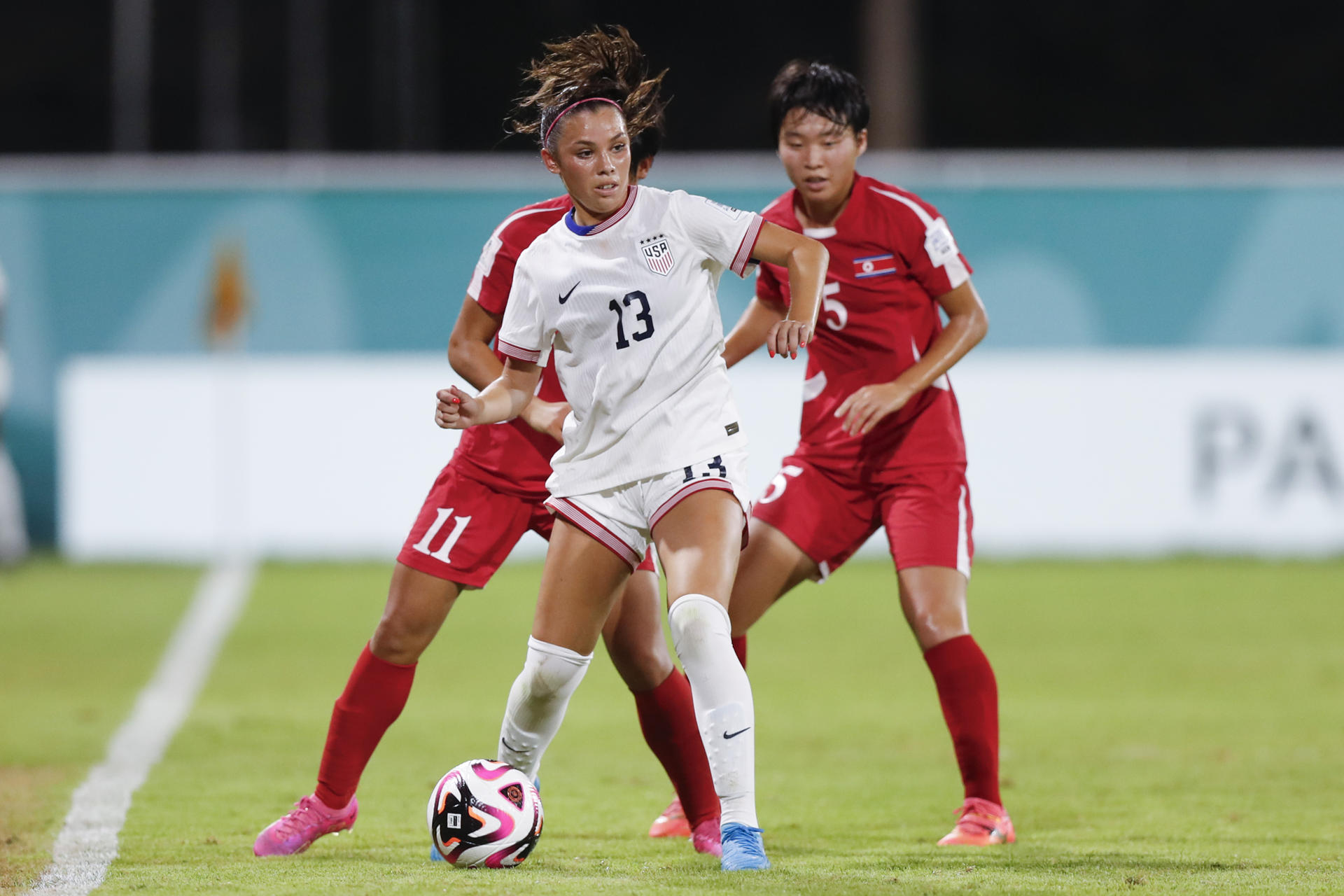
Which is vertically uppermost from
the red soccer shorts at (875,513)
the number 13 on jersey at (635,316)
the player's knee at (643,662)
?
the number 13 on jersey at (635,316)

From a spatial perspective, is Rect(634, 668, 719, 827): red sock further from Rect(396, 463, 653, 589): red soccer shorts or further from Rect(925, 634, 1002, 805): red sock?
Rect(925, 634, 1002, 805): red sock

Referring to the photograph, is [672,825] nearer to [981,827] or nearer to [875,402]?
[981,827]

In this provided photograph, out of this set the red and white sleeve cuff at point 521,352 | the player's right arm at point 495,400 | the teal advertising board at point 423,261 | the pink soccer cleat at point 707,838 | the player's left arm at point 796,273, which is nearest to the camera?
the player's left arm at point 796,273

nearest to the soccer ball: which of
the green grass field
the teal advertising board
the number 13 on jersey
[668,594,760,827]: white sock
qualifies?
the green grass field

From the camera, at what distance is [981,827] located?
5117 millimetres

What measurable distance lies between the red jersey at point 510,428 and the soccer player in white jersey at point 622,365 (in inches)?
14.5

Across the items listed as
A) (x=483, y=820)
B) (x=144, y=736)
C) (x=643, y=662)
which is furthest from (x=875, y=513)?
(x=144, y=736)

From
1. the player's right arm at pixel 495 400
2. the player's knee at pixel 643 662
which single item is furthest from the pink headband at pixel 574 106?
the player's knee at pixel 643 662

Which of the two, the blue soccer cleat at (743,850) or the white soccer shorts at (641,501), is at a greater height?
the white soccer shorts at (641,501)

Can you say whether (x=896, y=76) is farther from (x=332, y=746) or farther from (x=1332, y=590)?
(x=332, y=746)

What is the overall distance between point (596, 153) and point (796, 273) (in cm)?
61

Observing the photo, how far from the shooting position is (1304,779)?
20.6 ft

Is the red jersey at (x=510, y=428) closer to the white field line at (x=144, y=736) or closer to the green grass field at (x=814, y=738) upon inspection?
the green grass field at (x=814, y=738)

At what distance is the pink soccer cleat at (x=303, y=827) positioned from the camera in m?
4.93
